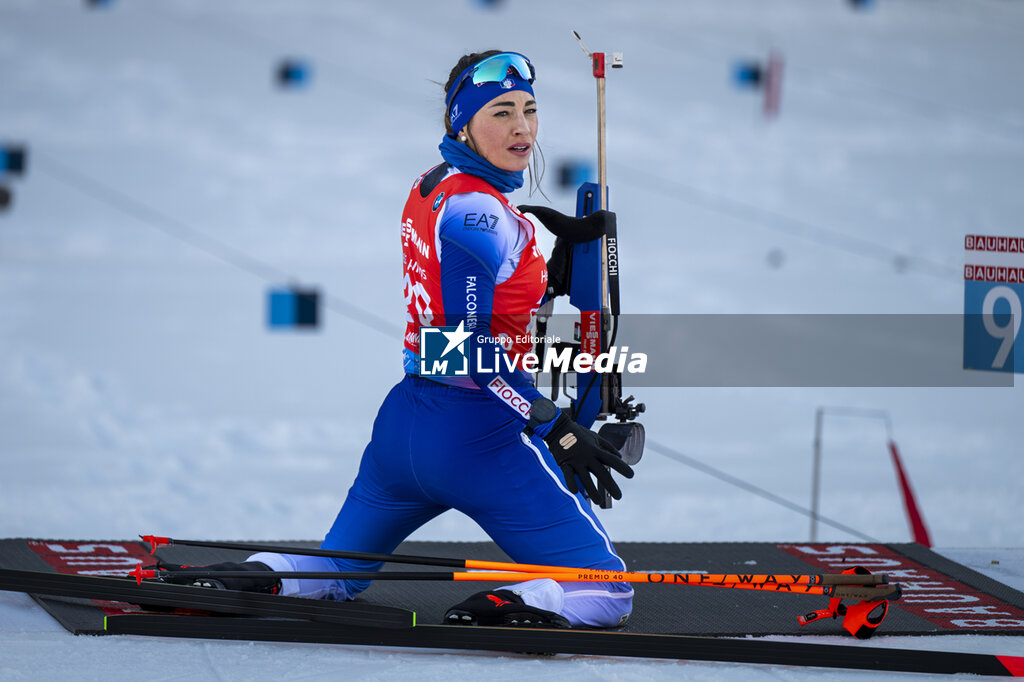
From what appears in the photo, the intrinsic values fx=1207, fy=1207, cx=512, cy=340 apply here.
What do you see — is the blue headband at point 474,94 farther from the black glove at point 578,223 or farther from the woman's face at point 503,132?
the black glove at point 578,223

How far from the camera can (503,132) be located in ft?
8.24

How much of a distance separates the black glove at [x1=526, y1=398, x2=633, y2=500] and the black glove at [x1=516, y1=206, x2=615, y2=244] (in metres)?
0.55

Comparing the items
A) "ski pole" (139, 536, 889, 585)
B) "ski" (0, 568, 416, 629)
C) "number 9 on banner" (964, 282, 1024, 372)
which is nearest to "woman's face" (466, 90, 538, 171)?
"ski pole" (139, 536, 889, 585)

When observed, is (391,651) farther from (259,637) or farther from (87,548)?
(87,548)

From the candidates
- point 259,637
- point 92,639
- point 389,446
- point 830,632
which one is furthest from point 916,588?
point 92,639

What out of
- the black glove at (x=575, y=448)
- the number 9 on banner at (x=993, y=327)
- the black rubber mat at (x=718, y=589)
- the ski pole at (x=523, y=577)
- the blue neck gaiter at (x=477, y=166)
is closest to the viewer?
the black glove at (x=575, y=448)

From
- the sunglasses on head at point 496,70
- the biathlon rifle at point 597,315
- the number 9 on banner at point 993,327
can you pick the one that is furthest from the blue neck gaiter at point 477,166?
the number 9 on banner at point 993,327

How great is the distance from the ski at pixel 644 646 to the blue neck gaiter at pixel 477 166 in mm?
907

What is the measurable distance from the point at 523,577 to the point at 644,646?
273 millimetres

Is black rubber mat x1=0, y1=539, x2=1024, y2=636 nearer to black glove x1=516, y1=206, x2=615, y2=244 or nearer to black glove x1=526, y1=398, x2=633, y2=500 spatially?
black glove x1=526, y1=398, x2=633, y2=500

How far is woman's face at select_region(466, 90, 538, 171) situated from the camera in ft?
8.23

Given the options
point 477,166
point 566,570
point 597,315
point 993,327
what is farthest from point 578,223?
point 993,327

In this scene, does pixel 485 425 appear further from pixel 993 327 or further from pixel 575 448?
pixel 993 327

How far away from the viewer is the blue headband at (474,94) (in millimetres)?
2518
